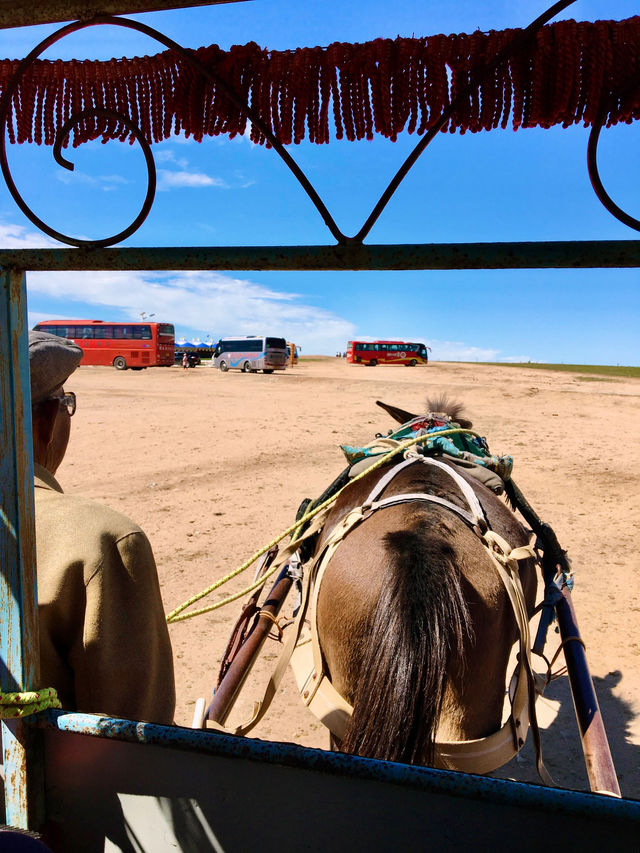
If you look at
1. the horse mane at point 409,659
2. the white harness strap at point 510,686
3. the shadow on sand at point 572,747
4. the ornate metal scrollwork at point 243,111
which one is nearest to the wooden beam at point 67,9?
the ornate metal scrollwork at point 243,111

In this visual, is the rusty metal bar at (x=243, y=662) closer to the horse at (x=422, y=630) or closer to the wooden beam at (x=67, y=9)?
the horse at (x=422, y=630)

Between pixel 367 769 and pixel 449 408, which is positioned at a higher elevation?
pixel 449 408

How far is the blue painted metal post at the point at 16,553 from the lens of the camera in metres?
1.15

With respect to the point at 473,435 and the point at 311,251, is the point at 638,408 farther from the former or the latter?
the point at 311,251

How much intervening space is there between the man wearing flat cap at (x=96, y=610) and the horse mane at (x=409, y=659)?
2.09 ft

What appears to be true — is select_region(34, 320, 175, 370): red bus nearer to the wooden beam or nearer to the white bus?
the white bus

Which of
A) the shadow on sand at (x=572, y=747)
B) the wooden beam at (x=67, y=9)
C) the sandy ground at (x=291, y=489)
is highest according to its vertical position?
the wooden beam at (x=67, y=9)

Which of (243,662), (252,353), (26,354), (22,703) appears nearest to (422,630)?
(243,662)

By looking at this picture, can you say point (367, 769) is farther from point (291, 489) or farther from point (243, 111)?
point (291, 489)

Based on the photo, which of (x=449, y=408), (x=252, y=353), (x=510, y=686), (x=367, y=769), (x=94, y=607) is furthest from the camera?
(x=252, y=353)

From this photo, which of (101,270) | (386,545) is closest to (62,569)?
(101,270)

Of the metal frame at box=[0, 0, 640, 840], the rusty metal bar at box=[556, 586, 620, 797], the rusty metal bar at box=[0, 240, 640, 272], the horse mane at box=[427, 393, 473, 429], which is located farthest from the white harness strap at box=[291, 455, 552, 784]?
the horse mane at box=[427, 393, 473, 429]

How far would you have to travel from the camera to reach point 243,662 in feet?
7.62

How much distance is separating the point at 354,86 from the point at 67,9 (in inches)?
23.4
